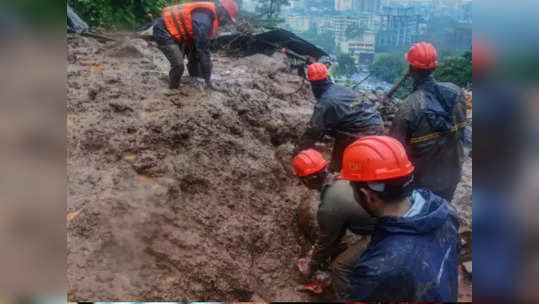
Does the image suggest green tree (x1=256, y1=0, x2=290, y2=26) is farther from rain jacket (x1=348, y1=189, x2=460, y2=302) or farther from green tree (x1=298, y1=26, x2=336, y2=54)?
rain jacket (x1=348, y1=189, x2=460, y2=302)

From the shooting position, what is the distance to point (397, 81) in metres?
2.78

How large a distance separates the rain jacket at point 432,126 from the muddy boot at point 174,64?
2014 millimetres

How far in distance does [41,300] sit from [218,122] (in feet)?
6.32

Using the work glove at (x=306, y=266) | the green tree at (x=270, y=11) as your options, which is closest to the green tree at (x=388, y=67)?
the green tree at (x=270, y=11)

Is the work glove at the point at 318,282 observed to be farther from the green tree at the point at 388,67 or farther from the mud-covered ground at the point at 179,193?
the green tree at the point at 388,67

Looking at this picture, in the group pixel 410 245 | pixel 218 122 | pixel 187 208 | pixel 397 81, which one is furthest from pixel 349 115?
pixel 410 245

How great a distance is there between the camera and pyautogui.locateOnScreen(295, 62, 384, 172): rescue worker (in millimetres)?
2729

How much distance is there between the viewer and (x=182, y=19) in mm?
3467

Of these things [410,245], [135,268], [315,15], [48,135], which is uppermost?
[315,15]

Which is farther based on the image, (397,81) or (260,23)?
(260,23)

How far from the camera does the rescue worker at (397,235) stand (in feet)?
4.01

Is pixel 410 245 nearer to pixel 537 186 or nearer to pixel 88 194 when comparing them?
pixel 537 186

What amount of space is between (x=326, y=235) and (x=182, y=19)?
2356mm

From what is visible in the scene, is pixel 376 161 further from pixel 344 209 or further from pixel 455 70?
pixel 455 70
